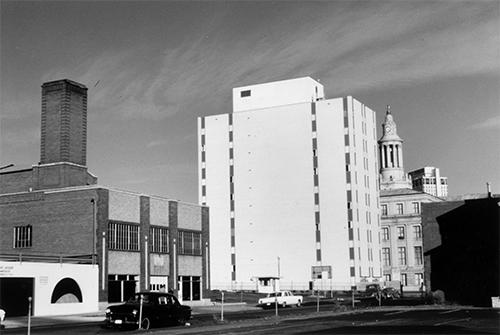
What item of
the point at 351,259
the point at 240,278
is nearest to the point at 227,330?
the point at 351,259

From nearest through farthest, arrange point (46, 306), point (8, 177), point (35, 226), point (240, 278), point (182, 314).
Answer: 1. point (182, 314)
2. point (46, 306)
3. point (35, 226)
4. point (8, 177)
5. point (240, 278)

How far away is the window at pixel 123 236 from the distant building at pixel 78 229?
9 centimetres

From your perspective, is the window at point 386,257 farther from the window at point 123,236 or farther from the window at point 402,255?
the window at point 123,236

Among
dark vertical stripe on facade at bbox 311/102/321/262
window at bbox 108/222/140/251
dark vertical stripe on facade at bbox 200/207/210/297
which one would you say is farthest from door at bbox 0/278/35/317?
dark vertical stripe on facade at bbox 311/102/321/262

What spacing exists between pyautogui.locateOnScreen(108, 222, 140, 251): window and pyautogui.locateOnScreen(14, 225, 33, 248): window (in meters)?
7.39

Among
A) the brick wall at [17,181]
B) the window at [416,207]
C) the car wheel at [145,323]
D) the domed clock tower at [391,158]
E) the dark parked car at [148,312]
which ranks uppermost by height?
the domed clock tower at [391,158]

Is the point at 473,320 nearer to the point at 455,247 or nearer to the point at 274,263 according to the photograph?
the point at 455,247

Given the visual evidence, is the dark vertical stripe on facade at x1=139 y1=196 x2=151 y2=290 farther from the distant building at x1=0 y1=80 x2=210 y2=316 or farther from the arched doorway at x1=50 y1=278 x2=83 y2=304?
the arched doorway at x1=50 y1=278 x2=83 y2=304

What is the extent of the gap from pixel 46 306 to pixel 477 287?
118ft

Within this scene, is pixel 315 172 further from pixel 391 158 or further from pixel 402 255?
pixel 391 158

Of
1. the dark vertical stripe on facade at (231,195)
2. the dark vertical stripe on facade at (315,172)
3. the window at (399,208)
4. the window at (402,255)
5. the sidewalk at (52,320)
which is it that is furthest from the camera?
the window at (399,208)

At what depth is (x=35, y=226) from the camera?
5953cm

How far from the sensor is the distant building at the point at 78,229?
2079 inches

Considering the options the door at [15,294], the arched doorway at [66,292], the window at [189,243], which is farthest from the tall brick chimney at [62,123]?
the door at [15,294]
